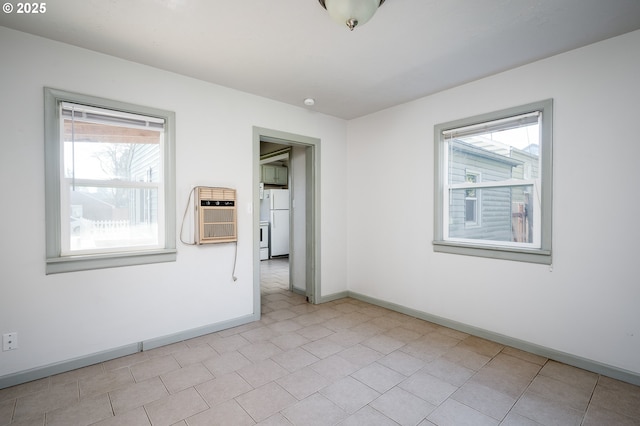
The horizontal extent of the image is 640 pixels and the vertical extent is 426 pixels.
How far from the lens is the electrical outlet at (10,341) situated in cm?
221

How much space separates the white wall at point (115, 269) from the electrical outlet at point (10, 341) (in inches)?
1.3

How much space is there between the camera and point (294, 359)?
2635 mm

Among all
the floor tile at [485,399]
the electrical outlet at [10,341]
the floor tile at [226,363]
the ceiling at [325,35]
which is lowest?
the floor tile at [485,399]

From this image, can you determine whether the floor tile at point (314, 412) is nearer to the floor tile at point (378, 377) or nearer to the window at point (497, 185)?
the floor tile at point (378, 377)

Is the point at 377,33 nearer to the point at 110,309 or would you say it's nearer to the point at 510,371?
the point at 510,371

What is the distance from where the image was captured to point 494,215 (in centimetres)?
310

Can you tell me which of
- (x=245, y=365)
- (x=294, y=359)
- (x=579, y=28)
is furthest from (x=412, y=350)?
(x=579, y=28)

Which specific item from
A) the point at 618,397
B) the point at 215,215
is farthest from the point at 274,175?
the point at 618,397

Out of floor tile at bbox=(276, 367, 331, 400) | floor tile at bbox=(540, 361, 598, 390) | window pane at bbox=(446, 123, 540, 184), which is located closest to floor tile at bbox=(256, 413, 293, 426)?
floor tile at bbox=(276, 367, 331, 400)

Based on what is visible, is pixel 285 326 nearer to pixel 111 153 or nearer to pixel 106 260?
pixel 106 260

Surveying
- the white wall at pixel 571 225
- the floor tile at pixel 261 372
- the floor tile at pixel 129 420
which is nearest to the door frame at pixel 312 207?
the white wall at pixel 571 225

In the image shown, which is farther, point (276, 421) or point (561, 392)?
point (561, 392)

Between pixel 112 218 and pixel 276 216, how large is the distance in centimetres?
499

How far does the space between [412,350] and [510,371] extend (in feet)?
2.56
